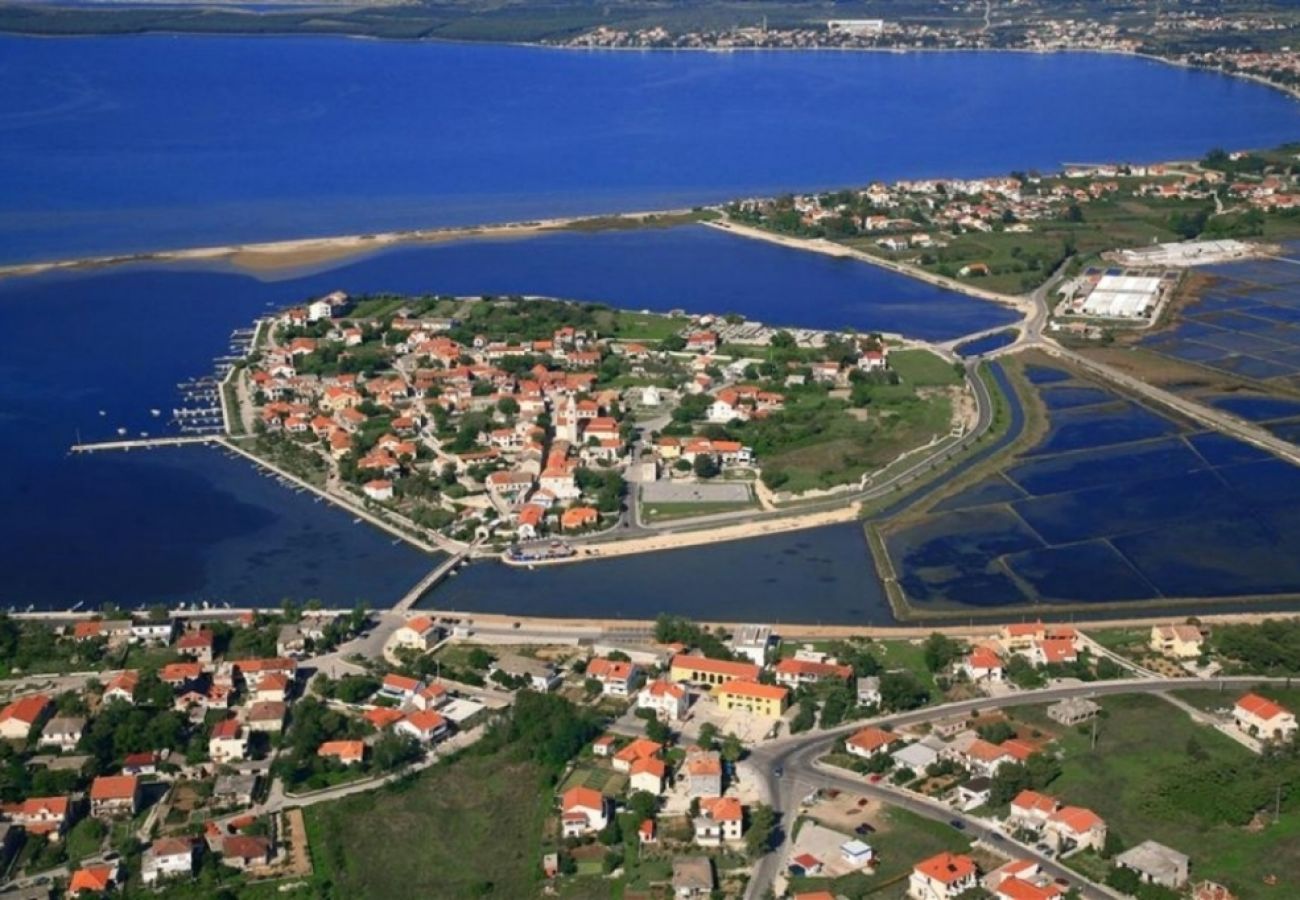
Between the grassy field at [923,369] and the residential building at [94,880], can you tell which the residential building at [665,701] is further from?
the grassy field at [923,369]

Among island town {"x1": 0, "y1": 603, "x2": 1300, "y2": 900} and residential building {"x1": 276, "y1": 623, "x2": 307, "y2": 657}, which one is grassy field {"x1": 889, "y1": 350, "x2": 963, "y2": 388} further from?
residential building {"x1": 276, "y1": 623, "x2": 307, "y2": 657}

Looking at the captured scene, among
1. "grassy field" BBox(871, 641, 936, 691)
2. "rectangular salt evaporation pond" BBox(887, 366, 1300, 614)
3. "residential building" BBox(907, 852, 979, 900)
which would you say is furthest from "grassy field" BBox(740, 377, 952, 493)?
"residential building" BBox(907, 852, 979, 900)

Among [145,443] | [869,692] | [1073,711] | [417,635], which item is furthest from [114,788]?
[145,443]

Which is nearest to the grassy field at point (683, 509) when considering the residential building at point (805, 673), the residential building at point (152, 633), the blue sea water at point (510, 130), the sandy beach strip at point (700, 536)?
the sandy beach strip at point (700, 536)

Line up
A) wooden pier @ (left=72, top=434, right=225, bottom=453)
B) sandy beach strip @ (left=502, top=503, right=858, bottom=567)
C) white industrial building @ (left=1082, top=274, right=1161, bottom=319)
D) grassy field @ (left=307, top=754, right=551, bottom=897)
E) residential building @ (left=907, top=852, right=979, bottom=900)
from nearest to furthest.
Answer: residential building @ (left=907, top=852, right=979, bottom=900) → grassy field @ (left=307, top=754, right=551, bottom=897) → sandy beach strip @ (left=502, top=503, right=858, bottom=567) → wooden pier @ (left=72, top=434, right=225, bottom=453) → white industrial building @ (left=1082, top=274, right=1161, bottom=319)

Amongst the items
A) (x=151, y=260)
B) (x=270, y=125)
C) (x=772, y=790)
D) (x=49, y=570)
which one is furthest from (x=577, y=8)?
(x=772, y=790)
